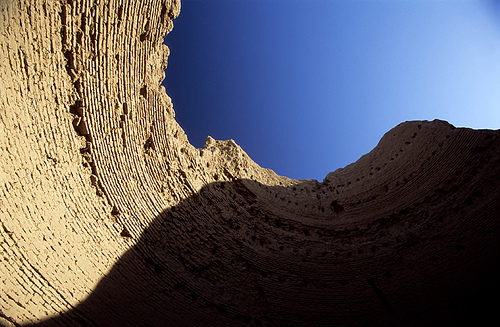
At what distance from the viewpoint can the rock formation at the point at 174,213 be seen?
3707 mm

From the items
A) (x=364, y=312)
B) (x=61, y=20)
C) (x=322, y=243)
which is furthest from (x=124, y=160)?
(x=364, y=312)

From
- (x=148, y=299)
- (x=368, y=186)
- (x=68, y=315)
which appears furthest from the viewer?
(x=368, y=186)

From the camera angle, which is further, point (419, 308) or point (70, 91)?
point (419, 308)

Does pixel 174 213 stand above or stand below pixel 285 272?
below

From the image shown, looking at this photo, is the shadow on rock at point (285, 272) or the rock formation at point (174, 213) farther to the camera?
the shadow on rock at point (285, 272)

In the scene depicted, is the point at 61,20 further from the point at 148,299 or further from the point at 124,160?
the point at 148,299

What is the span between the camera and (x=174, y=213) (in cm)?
538

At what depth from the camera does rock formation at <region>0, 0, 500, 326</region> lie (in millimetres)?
3707

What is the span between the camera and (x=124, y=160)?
15.9ft

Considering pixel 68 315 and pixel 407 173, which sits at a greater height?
pixel 407 173

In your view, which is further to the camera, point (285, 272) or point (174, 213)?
point (285, 272)

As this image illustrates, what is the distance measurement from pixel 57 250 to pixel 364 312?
18.5 ft

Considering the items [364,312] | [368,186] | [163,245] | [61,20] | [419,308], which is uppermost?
[368,186]

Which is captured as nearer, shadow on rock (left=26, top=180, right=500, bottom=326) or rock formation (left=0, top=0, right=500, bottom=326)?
rock formation (left=0, top=0, right=500, bottom=326)
